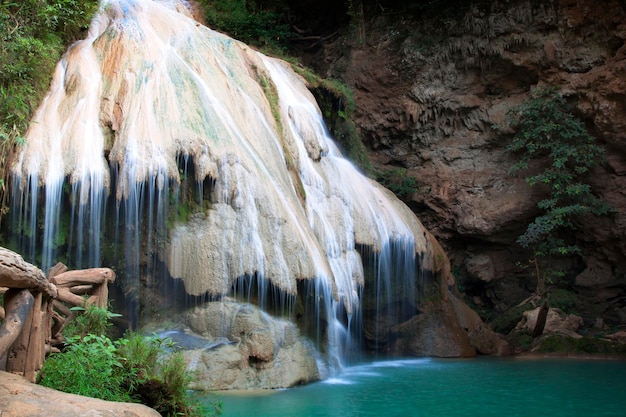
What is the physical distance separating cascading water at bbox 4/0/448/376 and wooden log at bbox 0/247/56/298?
208 inches

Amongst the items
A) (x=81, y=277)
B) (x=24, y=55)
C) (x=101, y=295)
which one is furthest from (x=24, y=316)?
(x=24, y=55)

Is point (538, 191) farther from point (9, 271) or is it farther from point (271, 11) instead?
point (9, 271)

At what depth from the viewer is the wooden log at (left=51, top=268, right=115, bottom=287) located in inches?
289

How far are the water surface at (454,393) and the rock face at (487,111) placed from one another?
5584 millimetres

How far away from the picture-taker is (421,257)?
1552 centimetres

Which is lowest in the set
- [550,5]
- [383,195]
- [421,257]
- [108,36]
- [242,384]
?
[242,384]

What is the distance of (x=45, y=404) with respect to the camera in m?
4.51

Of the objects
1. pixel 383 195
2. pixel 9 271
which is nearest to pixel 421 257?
pixel 383 195

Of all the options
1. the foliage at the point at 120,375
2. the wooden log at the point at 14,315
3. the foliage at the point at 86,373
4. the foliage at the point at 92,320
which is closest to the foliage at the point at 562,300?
the foliage at the point at 120,375

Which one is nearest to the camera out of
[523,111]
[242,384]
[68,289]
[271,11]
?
[68,289]

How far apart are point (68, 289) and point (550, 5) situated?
15906 mm

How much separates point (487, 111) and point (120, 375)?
15.8m

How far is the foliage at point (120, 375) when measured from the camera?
18.2 feet

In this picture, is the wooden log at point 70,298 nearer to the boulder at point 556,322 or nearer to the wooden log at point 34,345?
the wooden log at point 34,345
